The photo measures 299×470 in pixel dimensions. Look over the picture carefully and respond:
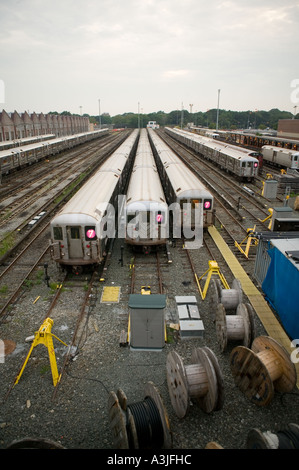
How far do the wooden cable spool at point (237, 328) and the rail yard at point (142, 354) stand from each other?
3 cm

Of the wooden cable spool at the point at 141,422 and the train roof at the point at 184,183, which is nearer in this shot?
the wooden cable spool at the point at 141,422

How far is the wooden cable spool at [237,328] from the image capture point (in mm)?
8773

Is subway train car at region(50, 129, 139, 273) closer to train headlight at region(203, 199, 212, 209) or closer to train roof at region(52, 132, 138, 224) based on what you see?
train roof at region(52, 132, 138, 224)

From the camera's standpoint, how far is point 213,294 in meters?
10.6

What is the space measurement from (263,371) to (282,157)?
3346 cm

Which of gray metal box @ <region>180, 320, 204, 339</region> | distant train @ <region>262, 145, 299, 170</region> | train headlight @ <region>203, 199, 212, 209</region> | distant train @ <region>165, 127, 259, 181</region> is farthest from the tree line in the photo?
gray metal box @ <region>180, 320, 204, 339</region>

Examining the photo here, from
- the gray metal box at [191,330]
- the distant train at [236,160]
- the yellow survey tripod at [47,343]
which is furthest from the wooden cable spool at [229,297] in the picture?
the distant train at [236,160]

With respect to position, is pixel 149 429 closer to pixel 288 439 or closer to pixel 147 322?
pixel 288 439

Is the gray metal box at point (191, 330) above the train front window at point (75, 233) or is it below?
below

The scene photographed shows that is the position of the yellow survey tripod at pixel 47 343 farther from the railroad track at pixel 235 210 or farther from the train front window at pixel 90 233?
the railroad track at pixel 235 210

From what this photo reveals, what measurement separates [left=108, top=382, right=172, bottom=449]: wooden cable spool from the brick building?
1972 inches

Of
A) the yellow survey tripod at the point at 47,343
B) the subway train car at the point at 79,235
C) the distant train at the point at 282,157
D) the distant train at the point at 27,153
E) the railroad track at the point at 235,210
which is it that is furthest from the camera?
the distant train at the point at 282,157

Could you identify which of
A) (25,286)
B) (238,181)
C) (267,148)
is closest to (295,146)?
(267,148)

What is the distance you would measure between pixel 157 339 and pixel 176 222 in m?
8.93
